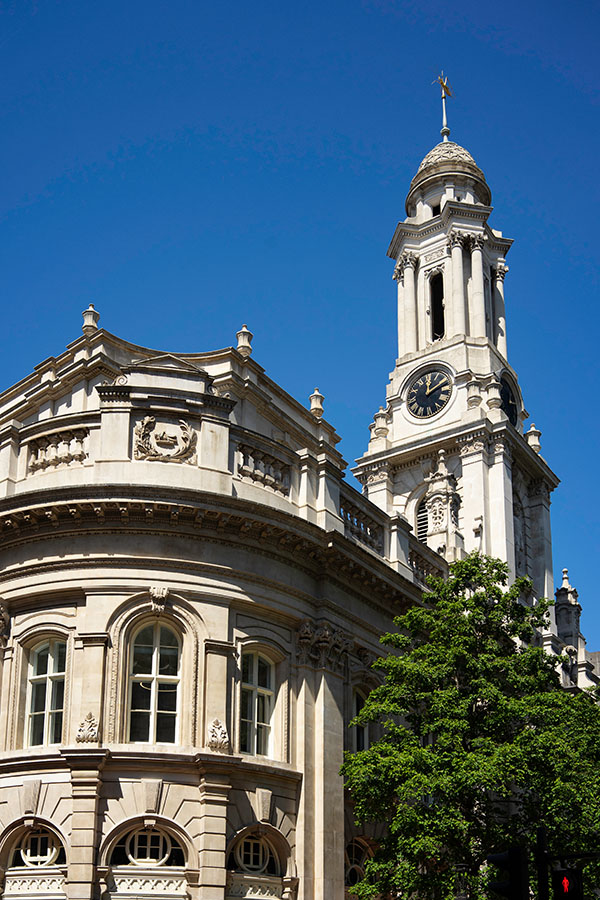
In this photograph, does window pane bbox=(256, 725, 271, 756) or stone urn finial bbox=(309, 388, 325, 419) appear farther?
stone urn finial bbox=(309, 388, 325, 419)

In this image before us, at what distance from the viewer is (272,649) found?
3011 cm

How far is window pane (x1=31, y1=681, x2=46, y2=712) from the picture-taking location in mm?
28359

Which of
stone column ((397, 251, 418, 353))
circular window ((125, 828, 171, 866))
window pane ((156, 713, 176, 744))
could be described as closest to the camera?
circular window ((125, 828, 171, 866))

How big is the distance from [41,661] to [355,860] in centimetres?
1036

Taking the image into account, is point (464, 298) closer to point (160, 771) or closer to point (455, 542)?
point (455, 542)

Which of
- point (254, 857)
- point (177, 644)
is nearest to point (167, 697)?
point (177, 644)

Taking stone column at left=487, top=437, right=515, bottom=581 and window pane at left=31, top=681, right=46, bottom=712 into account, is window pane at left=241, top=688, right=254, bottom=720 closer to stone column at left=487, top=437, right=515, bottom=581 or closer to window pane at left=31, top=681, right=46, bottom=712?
window pane at left=31, top=681, right=46, bottom=712

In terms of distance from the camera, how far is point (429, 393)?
6012 centimetres

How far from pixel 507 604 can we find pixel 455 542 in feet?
48.3

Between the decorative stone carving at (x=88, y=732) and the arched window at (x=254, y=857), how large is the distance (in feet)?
14.3

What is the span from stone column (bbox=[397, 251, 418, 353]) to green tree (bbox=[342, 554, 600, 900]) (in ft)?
111

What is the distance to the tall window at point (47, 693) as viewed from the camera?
2784 cm

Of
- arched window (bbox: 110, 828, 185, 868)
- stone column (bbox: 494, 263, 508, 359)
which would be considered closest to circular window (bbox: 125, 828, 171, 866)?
arched window (bbox: 110, 828, 185, 868)

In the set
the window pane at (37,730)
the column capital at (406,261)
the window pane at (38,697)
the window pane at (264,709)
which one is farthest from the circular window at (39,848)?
the column capital at (406,261)
